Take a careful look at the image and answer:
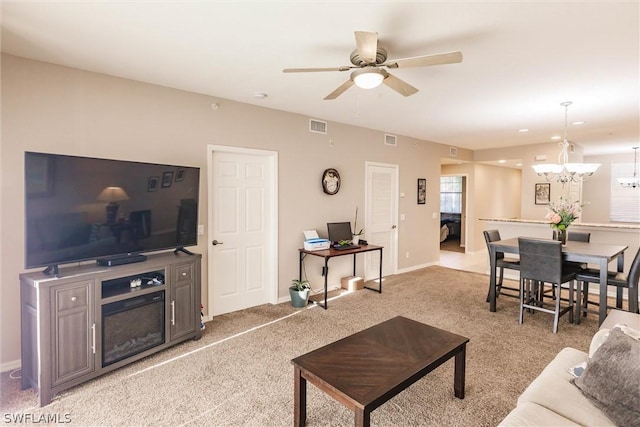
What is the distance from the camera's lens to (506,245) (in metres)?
4.21

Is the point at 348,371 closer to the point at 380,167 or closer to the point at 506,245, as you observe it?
the point at 506,245

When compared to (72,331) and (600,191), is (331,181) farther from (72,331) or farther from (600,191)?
(600,191)

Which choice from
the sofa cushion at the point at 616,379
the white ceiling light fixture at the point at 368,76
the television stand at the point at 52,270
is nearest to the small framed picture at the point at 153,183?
the television stand at the point at 52,270

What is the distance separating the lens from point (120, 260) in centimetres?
288

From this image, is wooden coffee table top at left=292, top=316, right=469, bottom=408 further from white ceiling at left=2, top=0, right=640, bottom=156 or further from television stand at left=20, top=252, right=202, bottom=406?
white ceiling at left=2, top=0, right=640, bottom=156

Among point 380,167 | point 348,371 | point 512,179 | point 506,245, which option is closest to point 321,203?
point 380,167

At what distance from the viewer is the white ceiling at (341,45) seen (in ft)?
6.89

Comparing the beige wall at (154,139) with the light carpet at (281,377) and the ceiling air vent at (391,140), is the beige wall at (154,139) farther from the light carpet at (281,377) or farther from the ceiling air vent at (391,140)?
the light carpet at (281,377)

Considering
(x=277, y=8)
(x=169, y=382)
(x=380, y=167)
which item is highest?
(x=277, y=8)

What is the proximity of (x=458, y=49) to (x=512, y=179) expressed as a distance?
8.59 meters

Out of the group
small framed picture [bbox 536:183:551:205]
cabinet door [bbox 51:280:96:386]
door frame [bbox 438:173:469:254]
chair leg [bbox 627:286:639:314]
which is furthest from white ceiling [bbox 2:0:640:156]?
door frame [bbox 438:173:469:254]

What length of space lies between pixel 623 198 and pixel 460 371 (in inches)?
393

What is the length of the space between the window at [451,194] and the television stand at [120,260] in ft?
28.9

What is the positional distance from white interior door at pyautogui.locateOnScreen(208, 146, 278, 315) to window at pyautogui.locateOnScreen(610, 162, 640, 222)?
9942mm
